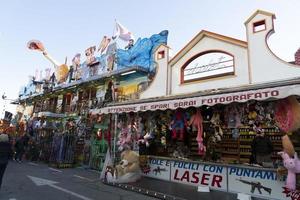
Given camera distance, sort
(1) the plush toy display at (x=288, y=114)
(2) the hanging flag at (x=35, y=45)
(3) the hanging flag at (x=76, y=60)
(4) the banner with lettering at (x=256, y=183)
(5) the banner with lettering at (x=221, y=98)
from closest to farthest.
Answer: (5) the banner with lettering at (x=221, y=98) → (4) the banner with lettering at (x=256, y=183) → (1) the plush toy display at (x=288, y=114) → (3) the hanging flag at (x=76, y=60) → (2) the hanging flag at (x=35, y=45)

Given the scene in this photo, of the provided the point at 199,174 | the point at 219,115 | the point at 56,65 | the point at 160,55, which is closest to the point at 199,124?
the point at 219,115

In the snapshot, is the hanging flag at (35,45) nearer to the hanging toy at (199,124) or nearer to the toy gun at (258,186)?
the hanging toy at (199,124)

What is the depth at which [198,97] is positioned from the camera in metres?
8.33

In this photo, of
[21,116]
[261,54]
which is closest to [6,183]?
[261,54]

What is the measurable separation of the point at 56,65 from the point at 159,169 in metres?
24.0

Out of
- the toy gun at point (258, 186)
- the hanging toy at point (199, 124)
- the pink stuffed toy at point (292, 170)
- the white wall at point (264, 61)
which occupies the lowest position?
the toy gun at point (258, 186)

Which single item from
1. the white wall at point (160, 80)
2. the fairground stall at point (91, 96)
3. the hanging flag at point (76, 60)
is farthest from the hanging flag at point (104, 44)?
the white wall at point (160, 80)

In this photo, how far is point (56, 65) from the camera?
30266 millimetres

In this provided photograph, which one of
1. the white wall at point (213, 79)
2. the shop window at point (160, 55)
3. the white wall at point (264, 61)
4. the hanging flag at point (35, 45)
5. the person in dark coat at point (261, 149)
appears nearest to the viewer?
the person in dark coat at point (261, 149)

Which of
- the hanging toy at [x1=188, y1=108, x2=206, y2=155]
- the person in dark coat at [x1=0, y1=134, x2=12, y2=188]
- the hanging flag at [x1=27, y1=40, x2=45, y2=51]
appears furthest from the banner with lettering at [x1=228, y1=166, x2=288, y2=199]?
the hanging flag at [x1=27, y1=40, x2=45, y2=51]

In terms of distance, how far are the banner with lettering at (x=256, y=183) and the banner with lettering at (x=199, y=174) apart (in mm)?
316

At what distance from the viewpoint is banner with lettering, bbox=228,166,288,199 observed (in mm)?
6719

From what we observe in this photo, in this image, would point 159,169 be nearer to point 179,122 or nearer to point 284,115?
point 179,122

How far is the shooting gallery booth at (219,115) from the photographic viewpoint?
287 inches
